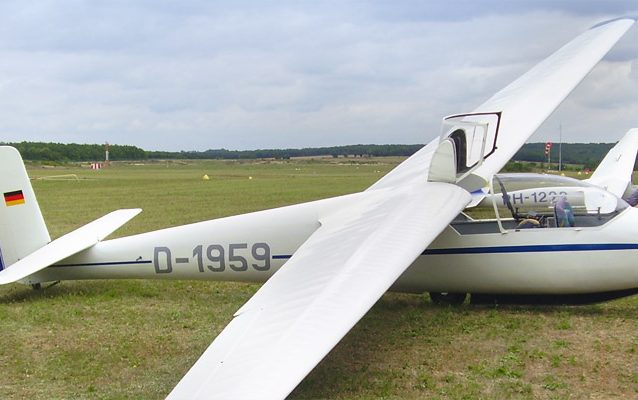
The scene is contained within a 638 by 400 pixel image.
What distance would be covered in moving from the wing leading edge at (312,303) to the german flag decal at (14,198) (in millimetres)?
4352

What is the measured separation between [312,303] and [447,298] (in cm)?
388

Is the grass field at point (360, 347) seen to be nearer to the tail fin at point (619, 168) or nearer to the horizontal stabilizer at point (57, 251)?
the horizontal stabilizer at point (57, 251)

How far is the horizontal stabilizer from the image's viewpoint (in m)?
7.48

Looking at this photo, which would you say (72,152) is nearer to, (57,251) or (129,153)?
(129,153)

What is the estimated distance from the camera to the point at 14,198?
8242 millimetres

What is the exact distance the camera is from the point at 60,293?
841 cm

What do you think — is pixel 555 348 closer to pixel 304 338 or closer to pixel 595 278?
pixel 595 278

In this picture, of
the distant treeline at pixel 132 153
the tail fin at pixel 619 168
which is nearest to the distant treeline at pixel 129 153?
the distant treeline at pixel 132 153

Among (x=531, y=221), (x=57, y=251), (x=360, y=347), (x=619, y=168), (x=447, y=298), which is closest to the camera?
(x=360, y=347)

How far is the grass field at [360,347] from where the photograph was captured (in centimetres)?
503

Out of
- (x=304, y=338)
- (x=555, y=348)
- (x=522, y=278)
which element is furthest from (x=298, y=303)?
(x=522, y=278)

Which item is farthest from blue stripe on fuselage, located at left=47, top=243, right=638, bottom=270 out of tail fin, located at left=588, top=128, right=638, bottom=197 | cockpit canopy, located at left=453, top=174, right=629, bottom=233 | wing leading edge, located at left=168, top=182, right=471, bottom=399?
tail fin, located at left=588, top=128, right=638, bottom=197

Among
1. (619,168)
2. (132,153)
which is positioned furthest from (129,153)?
(619,168)

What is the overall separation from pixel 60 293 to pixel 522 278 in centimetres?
562
